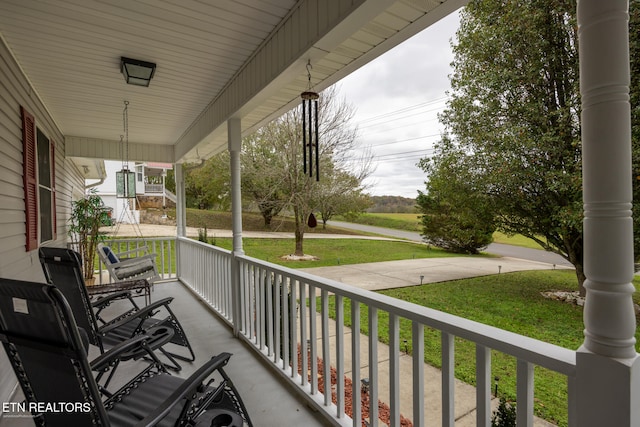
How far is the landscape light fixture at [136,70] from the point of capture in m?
2.88

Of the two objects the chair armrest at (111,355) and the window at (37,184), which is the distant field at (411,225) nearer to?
the window at (37,184)

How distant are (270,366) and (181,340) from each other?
73cm

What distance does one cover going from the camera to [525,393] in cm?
104

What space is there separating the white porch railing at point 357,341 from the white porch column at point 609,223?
9cm

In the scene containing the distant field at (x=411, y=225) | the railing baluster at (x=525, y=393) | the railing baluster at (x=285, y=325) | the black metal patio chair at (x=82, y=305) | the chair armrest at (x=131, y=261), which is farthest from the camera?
the distant field at (x=411, y=225)

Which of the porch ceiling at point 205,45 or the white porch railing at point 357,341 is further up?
the porch ceiling at point 205,45

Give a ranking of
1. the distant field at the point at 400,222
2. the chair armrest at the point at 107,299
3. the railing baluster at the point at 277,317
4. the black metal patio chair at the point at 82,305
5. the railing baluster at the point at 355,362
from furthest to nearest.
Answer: the distant field at the point at 400,222 < the chair armrest at the point at 107,299 < the railing baluster at the point at 277,317 < the black metal patio chair at the point at 82,305 < the railing baluster at the point at 355,362

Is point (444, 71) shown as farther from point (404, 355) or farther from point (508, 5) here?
point (404, 355)

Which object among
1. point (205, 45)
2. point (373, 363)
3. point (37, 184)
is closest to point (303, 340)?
point (373, 363)

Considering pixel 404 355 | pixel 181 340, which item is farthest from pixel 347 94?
pixel 181 340

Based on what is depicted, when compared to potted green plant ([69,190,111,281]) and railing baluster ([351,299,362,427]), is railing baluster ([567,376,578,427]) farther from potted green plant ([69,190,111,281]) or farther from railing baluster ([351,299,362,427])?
potted green plant ([69,190,111,281])

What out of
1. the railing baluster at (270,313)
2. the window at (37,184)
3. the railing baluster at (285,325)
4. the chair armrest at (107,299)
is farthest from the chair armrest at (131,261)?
the railing baluster at (285,325)

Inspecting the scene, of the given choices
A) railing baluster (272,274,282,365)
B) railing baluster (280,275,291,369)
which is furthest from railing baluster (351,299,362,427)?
railing baluster (272,274,282,365)

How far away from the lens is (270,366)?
2744mm
